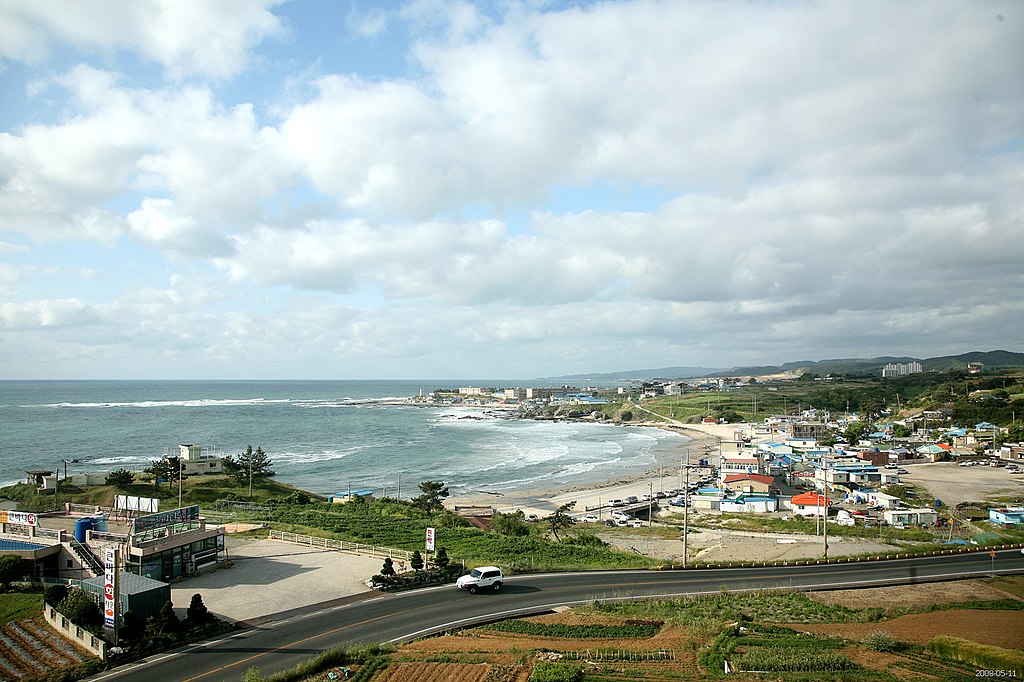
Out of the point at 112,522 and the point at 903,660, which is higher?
the point at 112,522

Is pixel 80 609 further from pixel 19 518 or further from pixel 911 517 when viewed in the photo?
pixel 911 517

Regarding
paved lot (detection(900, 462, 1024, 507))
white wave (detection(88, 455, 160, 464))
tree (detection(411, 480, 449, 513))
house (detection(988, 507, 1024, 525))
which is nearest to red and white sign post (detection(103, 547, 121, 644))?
tree (detection(411, 480, 449, 513))

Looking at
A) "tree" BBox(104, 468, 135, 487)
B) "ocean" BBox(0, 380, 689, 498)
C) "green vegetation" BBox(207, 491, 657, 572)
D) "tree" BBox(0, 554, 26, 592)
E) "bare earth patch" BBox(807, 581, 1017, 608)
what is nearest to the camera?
→ "tree" BBox(0, 554, 26, 592)

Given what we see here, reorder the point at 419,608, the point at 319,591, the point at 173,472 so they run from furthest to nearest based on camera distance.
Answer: the point at 173,472
the point at 319,591
the point at 419,608

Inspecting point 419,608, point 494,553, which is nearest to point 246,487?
point 494,553

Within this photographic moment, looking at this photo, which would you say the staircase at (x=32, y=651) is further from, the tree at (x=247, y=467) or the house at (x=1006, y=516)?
the house at (x=1006, y=516)

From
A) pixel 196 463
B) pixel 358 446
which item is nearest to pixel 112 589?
pixel 196 463

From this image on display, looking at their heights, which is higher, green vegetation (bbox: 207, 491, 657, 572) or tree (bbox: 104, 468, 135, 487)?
tree (bbox: 104, 468, 135, 487)

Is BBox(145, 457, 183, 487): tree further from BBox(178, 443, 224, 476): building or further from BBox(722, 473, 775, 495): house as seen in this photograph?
BBox(722, 473, 775, 495): house

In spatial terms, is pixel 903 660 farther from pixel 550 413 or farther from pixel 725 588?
pixel 550 413
